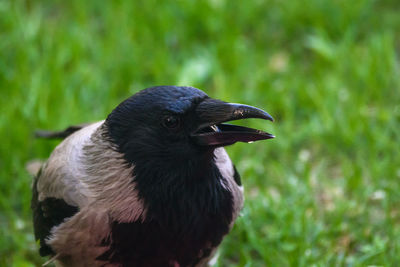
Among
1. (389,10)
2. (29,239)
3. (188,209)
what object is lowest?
(29,239)

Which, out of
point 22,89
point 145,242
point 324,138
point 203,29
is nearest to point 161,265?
point 145,242

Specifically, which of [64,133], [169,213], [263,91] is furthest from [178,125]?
[263,91]

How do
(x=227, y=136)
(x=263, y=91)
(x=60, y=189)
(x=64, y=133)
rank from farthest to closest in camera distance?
(x=263, y=91) < (x=64, y=133) < (x=60, y=189) < (x=227, y=136)

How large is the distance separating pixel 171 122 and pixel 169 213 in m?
0.47

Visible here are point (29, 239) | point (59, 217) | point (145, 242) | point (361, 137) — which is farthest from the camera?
point (361, 137)

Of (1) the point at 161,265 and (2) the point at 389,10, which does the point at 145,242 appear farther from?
(2) the point at 389,10

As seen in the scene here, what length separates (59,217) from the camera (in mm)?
3318

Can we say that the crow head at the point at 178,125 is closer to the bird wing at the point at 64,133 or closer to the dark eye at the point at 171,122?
the dark eye at the point at 171,122

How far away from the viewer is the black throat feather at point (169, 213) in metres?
3.04

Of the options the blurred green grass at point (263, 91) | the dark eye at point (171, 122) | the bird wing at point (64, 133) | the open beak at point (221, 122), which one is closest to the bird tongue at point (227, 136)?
the open beak at point (221, 122)

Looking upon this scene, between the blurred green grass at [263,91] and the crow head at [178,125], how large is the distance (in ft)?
4.04

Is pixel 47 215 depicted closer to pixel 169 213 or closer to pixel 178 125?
pixel 169 213

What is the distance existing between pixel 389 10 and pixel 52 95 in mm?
3607

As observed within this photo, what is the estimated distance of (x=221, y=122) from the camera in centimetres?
293
